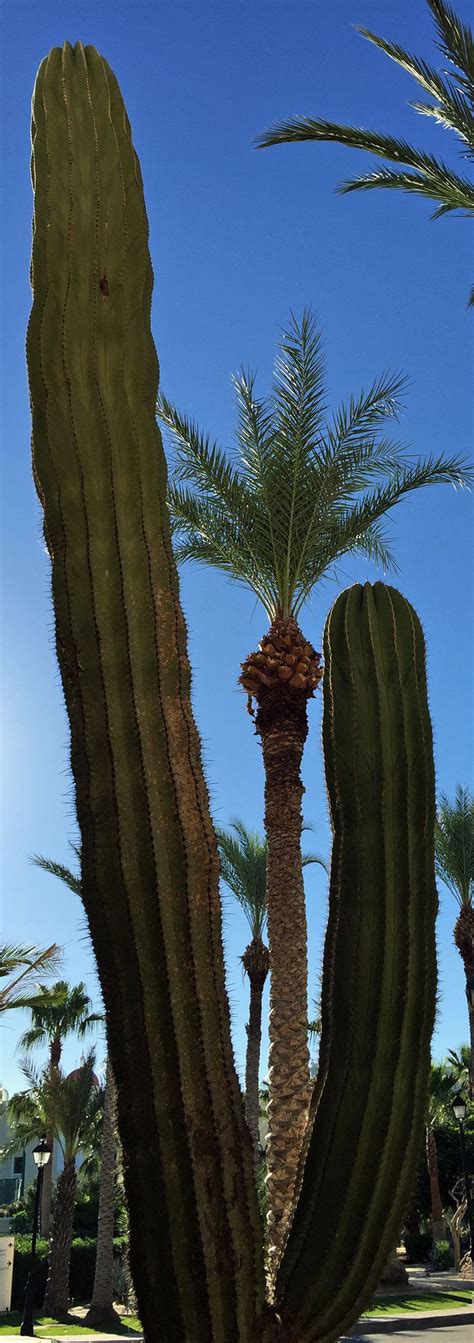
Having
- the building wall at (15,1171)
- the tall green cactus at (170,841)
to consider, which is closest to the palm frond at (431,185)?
the tall green cactus at (170,841)

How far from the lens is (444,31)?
299 inches

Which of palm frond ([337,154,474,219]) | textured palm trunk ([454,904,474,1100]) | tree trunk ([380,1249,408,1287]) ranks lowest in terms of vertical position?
tree trunk ([380,1249,408,1287])

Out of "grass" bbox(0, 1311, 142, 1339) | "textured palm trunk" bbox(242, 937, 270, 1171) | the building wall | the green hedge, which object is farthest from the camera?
the building wall

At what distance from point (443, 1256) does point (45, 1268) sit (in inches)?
381

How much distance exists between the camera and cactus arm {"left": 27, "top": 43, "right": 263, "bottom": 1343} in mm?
2547

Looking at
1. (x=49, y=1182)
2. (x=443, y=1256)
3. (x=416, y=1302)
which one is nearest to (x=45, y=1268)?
(x=49, y=1182)

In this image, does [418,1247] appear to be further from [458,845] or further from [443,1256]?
[458,845]

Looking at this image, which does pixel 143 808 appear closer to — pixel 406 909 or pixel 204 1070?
pixel 204 1070

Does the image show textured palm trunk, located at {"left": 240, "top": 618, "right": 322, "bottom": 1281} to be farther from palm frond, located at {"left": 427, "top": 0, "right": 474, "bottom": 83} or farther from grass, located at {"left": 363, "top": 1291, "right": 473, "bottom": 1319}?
grass, located at {"left": 363, "top": 1291, "right": 473, "bottom": 1319}

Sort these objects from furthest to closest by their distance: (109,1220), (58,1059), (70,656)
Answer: (58,1059) → (109,1220) → (70,656)

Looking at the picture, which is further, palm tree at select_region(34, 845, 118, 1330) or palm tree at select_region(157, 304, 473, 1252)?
palm tree at select_region(34, 845, 118, 1330)

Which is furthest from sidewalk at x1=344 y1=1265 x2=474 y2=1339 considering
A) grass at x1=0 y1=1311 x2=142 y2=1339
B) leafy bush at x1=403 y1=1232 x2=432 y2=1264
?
leafy bush at x1=403 y1=1232 x2=432 y2=1264

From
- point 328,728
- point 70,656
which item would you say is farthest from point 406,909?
point 70,656

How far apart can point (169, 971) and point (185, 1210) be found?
1.88ft
